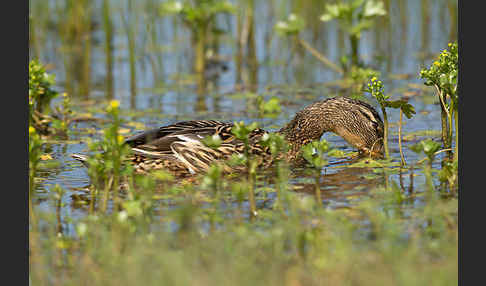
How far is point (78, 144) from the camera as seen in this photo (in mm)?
9250

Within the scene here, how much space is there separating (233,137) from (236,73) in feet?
16.3

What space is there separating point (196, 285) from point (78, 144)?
501 centimetres

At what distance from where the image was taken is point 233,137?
809 centimetres

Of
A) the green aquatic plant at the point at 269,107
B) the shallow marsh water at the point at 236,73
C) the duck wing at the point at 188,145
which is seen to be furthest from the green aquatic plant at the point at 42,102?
the green aquatic plant at the point at 269,107

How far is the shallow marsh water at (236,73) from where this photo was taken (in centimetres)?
935

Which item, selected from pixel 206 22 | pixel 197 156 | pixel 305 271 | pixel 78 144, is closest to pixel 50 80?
pixel 78 144

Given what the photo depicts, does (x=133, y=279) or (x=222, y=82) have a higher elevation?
(x=222, y=82)

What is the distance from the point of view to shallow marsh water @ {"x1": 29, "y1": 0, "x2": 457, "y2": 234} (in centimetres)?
935

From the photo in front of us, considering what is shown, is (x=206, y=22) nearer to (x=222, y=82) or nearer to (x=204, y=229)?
(x=222, y=82)

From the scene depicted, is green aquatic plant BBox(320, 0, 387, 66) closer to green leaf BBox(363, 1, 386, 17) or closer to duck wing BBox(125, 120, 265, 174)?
green leaf BBox(363, 1, 386, 17)

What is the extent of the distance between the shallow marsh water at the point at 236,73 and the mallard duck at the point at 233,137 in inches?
15.5

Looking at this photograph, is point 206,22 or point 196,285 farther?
point 206,22

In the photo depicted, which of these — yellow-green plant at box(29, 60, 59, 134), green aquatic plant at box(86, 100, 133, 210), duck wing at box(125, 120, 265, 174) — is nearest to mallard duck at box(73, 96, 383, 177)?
duck wing at box(125, 120, 265, 174)

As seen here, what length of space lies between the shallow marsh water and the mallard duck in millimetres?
394
